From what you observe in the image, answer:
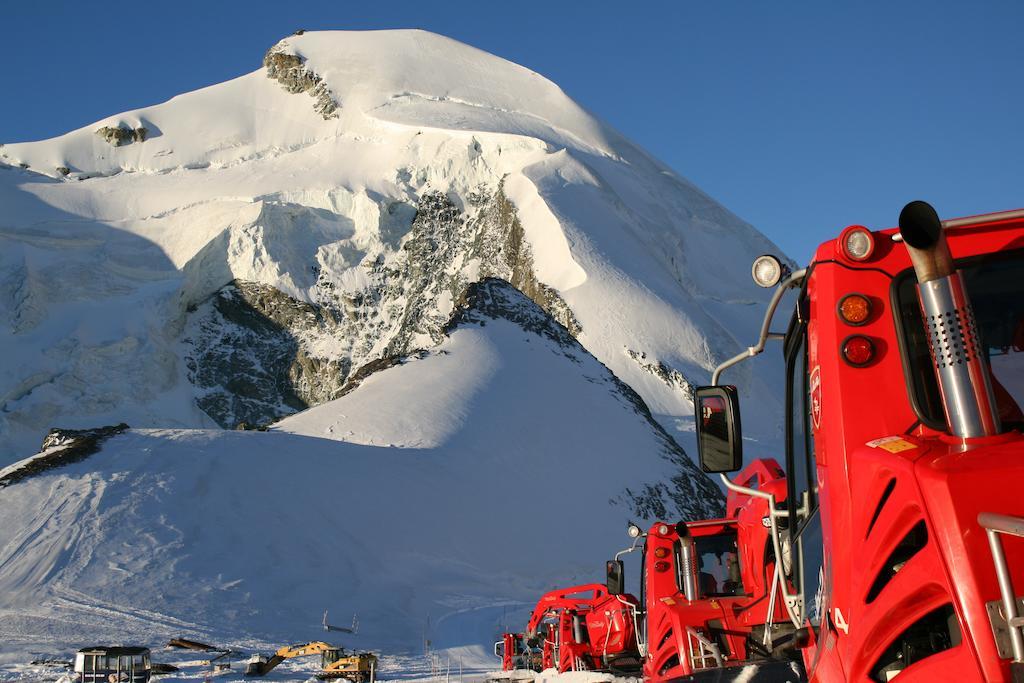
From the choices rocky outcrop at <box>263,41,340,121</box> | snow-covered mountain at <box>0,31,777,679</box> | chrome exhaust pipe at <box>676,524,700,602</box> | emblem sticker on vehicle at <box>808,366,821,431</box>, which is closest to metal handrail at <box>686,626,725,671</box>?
chrome exhaust pipe at <box>676,524,700,602</box>

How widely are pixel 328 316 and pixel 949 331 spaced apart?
76.0 m

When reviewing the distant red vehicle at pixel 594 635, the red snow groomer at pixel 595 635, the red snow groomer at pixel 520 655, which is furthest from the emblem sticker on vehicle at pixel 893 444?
the red snow groomer at pixel 520 655

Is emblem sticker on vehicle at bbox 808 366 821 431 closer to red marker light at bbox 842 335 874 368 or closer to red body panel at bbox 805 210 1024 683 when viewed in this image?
red body panel at bbox 805 210 1024 683

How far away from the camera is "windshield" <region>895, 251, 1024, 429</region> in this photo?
3.81m

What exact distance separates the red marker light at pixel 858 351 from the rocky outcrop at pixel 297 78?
333 ft

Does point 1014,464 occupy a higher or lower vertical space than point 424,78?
lower

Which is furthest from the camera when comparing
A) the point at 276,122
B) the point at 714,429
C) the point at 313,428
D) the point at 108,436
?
the point at 276,122

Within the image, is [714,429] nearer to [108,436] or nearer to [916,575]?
[916,575]

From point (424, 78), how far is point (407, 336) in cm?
4125

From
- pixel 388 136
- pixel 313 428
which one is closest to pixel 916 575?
pixel 313 428

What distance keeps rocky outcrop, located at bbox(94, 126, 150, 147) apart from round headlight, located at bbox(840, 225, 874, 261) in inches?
4198

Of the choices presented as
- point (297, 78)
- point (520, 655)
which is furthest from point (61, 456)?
point (297, 78)

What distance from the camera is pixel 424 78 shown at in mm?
105750

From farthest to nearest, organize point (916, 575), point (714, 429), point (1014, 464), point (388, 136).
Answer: point (388, 136)
point (714, 429)
point (916, 575)
point (1014, 464)
